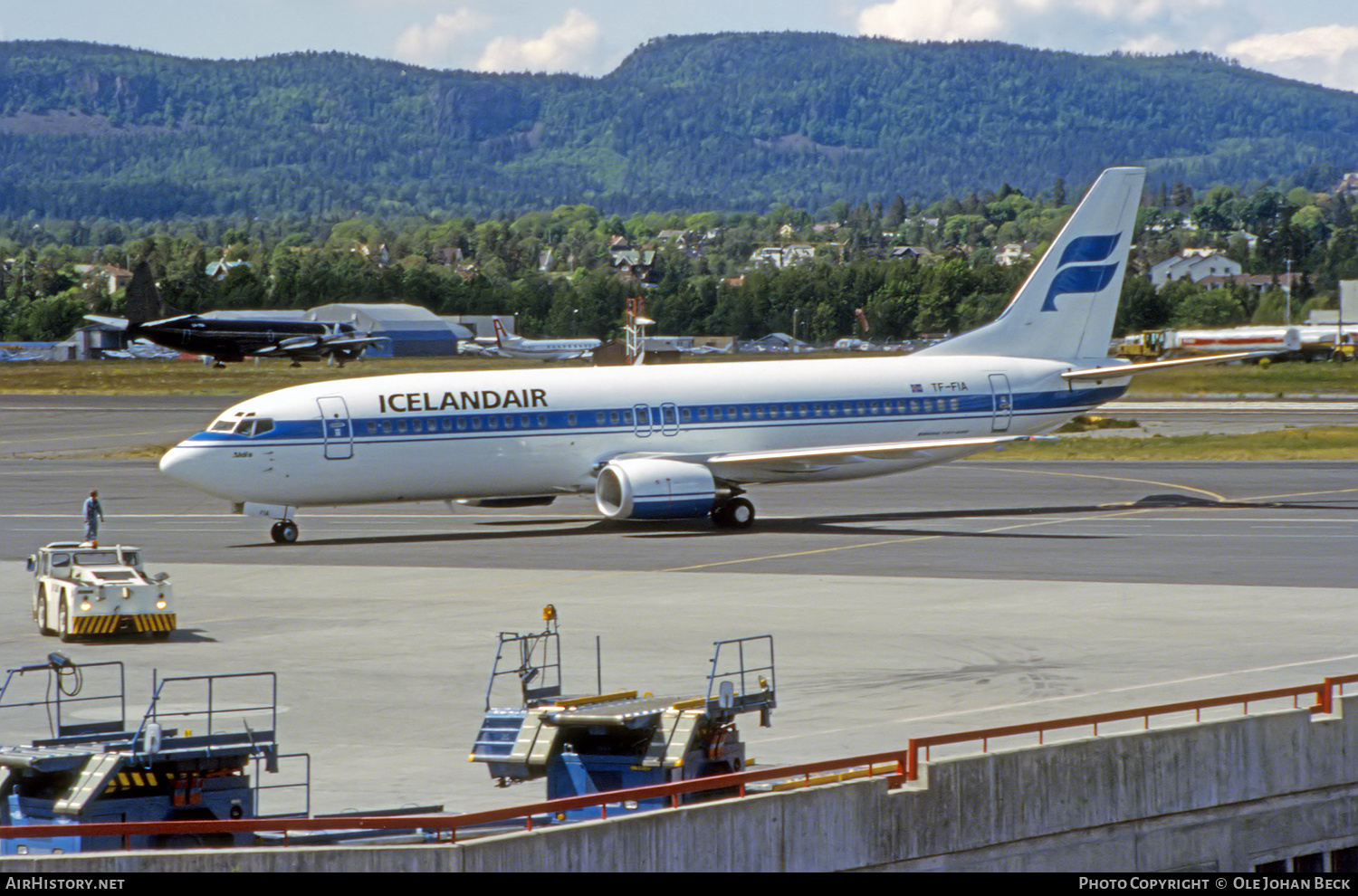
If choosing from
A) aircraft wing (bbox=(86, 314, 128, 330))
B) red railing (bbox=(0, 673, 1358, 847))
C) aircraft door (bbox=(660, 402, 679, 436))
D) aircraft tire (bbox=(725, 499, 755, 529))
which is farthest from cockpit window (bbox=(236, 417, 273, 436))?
aircraft wing (bbox=(86, 314, 128, 330))

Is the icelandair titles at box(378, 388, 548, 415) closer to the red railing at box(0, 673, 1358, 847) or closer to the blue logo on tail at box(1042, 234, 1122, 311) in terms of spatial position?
A: the blue logo on tail at box(1042, 234, 1122, 311)

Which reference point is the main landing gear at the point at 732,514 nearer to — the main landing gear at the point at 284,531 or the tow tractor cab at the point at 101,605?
the main landing gear at the point at 284,531

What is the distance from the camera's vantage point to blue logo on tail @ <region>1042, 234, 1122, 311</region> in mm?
56344

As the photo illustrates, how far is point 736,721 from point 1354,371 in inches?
4732

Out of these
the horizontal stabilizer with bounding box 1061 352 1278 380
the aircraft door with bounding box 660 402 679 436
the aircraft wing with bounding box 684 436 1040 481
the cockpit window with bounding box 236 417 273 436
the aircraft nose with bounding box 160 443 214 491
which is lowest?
the aircraft wing with bounding box 684 436 1040 481

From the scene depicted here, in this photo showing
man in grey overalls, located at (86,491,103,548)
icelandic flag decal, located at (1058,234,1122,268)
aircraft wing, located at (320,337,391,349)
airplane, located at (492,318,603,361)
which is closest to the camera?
man in grey overalls, located at (86,491,103,548)

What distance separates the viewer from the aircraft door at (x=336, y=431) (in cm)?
4575

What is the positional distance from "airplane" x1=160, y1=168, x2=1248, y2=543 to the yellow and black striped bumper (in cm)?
1361

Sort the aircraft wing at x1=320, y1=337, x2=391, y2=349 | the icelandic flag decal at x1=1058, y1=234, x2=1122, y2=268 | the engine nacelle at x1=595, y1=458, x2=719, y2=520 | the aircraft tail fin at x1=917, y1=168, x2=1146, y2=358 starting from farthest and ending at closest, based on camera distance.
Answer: the aircraft wing at x1=320, y1=337, x2=391, y2=349 < the icelandic flag decal at x1=1058, y1=234, x2=1122, y2=268 < the aircraft tail fin at x1=917, y1=168, x2=1146, y2=358 < the engine nacelle at x1=595, y1=458, x2=719, y2=520

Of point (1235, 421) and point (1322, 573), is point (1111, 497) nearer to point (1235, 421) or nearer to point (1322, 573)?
point (1322, 573)

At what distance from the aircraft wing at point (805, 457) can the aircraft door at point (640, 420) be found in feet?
6.02

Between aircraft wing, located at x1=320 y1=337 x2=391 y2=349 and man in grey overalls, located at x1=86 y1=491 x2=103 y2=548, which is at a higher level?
→ aircraft wing, located at x1=320 y1=337 x2=391 y2=349

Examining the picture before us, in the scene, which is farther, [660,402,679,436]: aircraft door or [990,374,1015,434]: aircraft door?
[990,374,1015,434]: aircraft door

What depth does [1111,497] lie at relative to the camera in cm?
5728
